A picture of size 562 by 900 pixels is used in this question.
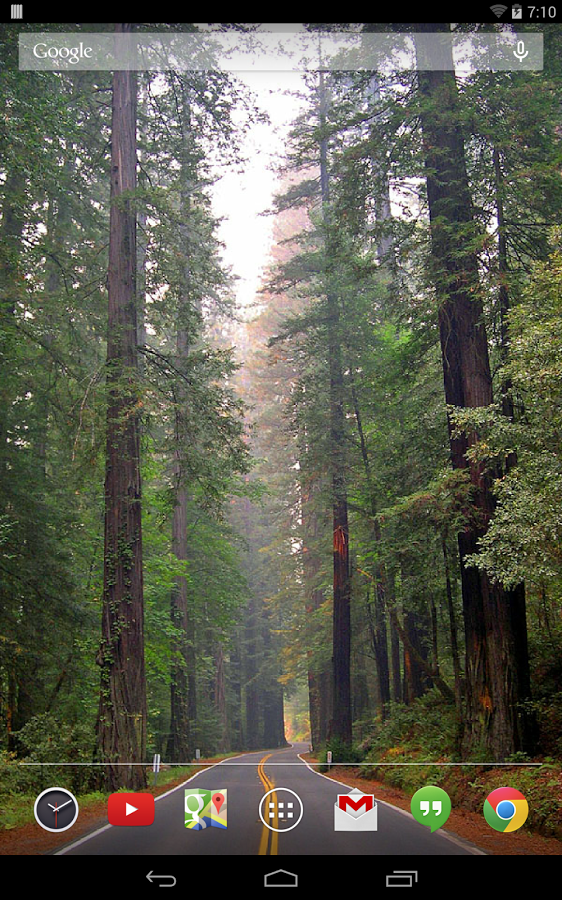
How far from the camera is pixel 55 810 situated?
3.82 m

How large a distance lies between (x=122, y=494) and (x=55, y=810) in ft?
28.8

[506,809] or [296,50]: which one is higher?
[296,50]

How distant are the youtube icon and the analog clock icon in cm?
20

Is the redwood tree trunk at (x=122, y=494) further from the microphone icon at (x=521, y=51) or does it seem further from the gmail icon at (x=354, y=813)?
the gmail icon at (x=354, y=813)

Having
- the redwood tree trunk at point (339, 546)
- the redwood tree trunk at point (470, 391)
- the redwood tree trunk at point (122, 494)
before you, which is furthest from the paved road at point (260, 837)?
the redwood tree trunk at point (339, 546)

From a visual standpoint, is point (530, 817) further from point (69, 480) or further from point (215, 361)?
point (69, 480)

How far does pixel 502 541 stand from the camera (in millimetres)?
8570

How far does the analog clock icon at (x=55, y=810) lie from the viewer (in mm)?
3756

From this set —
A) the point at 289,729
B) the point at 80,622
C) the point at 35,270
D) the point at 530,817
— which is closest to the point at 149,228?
the point at 35,270
